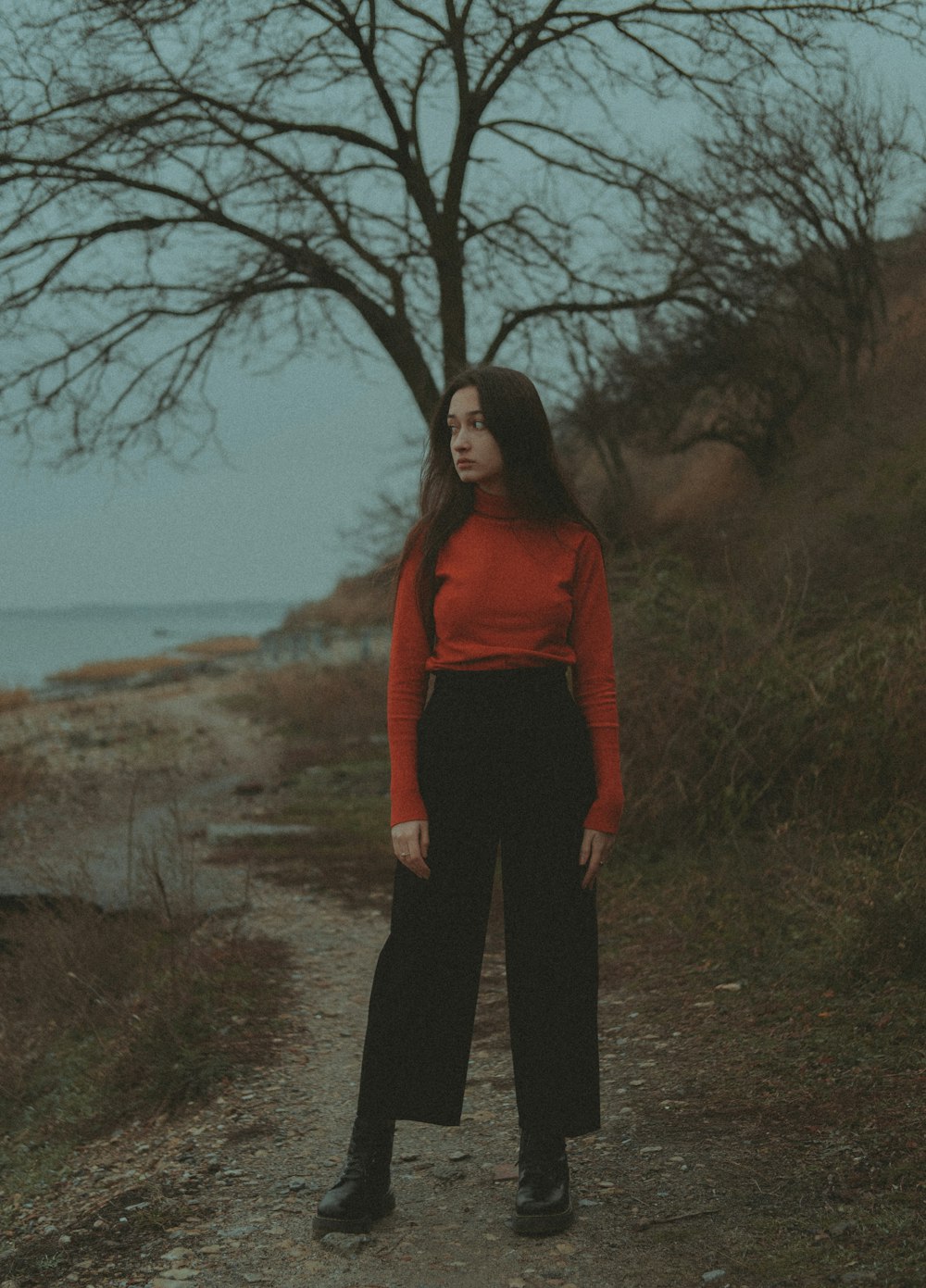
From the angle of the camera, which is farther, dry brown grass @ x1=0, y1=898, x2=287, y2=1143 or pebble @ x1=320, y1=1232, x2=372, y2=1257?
dry brown grass @ x1=0, y1=898, x2=287, y2=1143

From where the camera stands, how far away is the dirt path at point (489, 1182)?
324cm

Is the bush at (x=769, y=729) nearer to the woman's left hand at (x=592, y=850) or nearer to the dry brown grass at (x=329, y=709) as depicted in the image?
the woman's left hand at (x=592, y=850)

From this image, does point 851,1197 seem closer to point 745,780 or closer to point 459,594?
point 459,594

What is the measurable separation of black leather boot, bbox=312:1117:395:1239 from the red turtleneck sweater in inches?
34.0

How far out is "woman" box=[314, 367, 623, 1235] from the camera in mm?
3480

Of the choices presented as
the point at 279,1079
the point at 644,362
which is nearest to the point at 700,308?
the point at 644,362

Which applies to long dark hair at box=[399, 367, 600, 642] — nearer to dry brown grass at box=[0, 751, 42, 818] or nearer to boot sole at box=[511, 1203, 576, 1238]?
boot sole at box=[511, 1203, 576, 1238]

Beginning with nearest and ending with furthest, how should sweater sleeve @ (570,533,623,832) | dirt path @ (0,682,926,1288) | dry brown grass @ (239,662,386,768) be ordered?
dirt path @ (0,682,926,1288) → sweater sleeve @ (570,533,623,832) → dry brown grass @ (239,662,386,768)

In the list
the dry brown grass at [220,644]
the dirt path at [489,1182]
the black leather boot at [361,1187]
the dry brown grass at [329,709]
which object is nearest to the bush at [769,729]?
the dirt path at [489,1182]

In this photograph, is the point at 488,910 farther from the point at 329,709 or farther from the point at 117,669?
the point at 117,669

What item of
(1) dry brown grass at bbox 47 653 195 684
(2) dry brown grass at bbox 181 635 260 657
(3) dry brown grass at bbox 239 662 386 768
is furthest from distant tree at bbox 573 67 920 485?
(2) dry brown grass at bbox 181 635 260 657

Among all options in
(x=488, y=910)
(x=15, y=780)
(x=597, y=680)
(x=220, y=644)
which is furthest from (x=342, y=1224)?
(x=220, y=644)

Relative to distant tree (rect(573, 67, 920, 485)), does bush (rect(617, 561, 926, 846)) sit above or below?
below

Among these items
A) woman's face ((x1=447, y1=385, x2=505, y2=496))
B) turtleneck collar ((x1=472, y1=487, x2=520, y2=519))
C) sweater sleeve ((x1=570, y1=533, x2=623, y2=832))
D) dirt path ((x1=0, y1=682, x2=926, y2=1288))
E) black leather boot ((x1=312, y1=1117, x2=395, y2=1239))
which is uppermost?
woman's face ((x1=447, y1=385, x2=505, y2=496))
